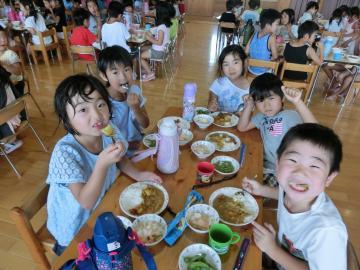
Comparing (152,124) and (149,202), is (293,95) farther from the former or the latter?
(152,124)

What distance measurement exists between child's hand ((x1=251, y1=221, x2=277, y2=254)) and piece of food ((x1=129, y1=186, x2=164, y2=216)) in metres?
0.40

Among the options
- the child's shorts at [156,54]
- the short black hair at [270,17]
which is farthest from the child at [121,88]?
the child's shorts at [156,54]

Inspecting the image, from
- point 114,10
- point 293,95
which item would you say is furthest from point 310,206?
point 114,10

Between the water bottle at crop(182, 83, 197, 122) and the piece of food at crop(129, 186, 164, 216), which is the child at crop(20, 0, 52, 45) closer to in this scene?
the water bottle at crop(182, 83, 197, 122)

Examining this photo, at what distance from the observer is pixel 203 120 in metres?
1.76

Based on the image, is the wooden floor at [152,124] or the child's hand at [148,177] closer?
the child's hand at [148,177]

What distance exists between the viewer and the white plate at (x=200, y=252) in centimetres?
85

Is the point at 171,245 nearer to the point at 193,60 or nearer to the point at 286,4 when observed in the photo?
the point at 193,60

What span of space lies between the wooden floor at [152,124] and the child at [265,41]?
914 mm

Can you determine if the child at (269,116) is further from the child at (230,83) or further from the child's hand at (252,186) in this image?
the child's hand at (252,186)

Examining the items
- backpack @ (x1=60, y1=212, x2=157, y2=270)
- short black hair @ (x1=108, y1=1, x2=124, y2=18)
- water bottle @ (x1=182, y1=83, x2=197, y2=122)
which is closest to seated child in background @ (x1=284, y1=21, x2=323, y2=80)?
water bottle @ (x1=182, y1=83, x2=197, y2=122)

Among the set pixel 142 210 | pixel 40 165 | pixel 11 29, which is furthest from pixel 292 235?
pixel 11 29

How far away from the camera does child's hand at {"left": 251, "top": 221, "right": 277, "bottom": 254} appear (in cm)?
94

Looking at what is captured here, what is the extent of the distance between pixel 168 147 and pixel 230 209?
40 centimetres
